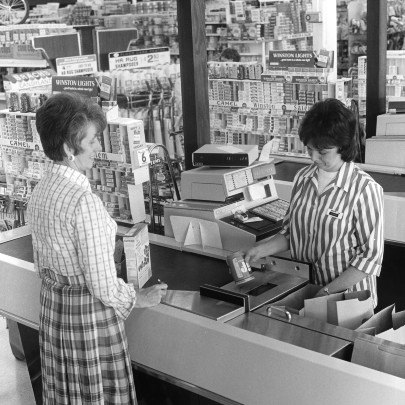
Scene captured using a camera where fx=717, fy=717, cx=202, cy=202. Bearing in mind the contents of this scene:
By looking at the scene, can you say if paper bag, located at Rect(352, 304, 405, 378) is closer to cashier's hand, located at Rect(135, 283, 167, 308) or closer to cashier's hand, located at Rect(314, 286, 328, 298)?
cashier's hand, located at Rect(314, 286, 328, 298)

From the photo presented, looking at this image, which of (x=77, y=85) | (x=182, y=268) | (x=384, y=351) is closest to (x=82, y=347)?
(x=182, y=268)

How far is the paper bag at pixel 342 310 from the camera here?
2.79m

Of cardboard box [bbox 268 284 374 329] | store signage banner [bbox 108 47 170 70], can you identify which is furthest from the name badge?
store signage banner [bbox 108 47 170 70]

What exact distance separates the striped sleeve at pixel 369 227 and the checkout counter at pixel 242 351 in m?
0.31

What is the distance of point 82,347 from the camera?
2852mm

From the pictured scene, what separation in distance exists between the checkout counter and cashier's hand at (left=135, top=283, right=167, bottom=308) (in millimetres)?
45

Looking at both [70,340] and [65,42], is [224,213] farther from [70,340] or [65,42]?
[65,42]

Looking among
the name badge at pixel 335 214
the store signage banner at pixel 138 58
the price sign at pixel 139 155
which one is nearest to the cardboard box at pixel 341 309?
the name badge at pixel 335 214

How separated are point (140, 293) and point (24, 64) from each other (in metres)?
8.35

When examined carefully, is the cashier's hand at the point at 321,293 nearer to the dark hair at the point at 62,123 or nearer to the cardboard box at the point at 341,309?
the cardboard box at the point at 341,309

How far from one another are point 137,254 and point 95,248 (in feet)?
1.83

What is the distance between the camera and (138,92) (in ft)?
30.5

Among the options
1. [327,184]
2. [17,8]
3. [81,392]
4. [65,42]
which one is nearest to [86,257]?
[81,392]

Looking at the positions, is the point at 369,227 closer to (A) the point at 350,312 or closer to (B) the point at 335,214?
(B) the point at 335,214
